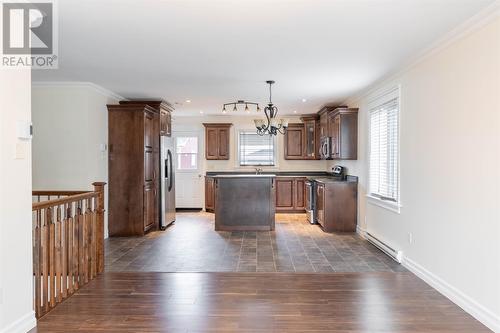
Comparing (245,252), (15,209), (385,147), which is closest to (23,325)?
(15,209)

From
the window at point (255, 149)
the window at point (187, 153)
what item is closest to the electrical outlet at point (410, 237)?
the window at point (255, 149)

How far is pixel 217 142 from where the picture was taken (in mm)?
9297

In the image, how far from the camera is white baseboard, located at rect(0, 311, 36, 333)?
8.33ft

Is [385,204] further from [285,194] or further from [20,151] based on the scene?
[20,151]

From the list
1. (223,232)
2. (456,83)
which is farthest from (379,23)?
(223,232)

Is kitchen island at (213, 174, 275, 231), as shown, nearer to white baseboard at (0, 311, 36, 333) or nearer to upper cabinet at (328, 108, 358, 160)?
upper cabinet at (328, 108, 358, 160)

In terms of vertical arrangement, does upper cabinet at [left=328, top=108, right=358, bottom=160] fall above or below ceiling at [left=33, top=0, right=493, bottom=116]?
below

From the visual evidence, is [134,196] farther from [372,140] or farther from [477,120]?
[477,120]

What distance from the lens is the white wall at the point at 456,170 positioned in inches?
112

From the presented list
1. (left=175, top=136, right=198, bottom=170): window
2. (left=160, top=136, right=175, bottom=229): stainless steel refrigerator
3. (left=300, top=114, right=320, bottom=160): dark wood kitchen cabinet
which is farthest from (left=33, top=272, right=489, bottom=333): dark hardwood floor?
(left=175, top=136, right=198, bottom=170): window

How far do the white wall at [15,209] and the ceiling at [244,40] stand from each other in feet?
2.51

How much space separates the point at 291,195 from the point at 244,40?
586cm

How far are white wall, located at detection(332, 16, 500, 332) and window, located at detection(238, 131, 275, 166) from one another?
4.99 metres

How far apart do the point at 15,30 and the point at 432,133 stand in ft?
12.2
